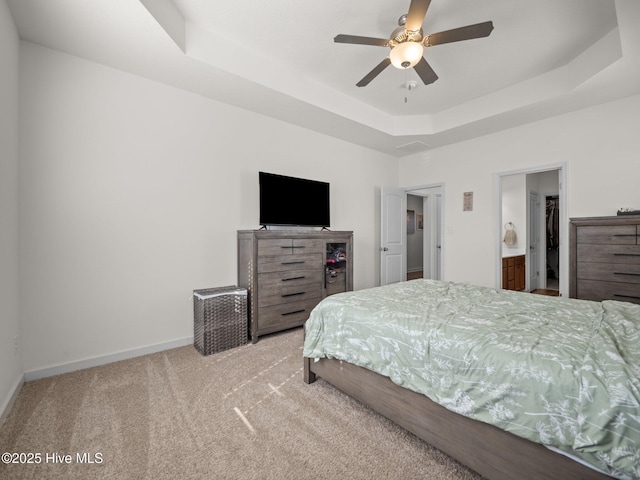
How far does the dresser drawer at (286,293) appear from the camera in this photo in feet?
9.87

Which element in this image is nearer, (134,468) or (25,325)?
(134,468)

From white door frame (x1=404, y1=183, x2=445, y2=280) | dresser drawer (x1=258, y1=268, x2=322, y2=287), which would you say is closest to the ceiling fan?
dresser drawer (x1=258, y1=268, x2=322, y2=287)

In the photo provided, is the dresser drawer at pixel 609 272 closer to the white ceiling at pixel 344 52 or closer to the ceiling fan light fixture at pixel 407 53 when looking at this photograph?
the white ceiling at pixel 344 52

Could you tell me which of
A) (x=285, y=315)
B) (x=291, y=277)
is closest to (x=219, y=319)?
(x=285, y=315)

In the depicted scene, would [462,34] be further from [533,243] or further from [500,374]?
[533,243]

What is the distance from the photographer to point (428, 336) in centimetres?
141

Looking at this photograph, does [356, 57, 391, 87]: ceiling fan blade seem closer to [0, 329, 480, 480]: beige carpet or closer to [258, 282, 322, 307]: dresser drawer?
[258, 282, 322, 307]: dresser drawer

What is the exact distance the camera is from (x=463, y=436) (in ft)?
4.13

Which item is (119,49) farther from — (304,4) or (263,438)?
(263,438)

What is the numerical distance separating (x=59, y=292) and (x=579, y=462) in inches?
130

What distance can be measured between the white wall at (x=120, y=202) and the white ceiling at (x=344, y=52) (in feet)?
0.83

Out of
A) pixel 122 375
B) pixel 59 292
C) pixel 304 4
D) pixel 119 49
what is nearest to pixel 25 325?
pixel 59 292

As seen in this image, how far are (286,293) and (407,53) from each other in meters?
2.48

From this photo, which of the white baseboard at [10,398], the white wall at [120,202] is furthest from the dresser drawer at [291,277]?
the white baseboard at [10,398]
